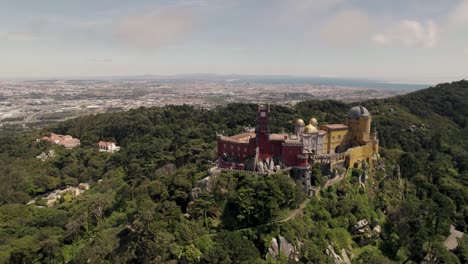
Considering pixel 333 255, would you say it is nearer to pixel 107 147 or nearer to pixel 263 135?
pixel 263 135

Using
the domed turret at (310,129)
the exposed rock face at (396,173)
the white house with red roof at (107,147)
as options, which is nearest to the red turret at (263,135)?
the domed turret at (310,129)

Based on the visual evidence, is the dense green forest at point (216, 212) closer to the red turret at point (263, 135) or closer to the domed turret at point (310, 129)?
the red turret at point (263, 135)

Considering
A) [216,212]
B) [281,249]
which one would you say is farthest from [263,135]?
[281,249]

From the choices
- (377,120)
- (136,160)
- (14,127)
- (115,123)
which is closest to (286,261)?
(136,160)

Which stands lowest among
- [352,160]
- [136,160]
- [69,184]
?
[69,184]

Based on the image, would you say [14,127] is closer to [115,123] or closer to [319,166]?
→ [115,123]

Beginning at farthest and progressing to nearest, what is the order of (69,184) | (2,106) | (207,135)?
(2,106) → (207,135) → (69,184)

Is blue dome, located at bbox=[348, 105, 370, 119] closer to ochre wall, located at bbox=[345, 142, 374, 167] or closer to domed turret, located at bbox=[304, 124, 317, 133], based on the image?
ochre wall, located at bbox=[345, 142, 374, 167]
